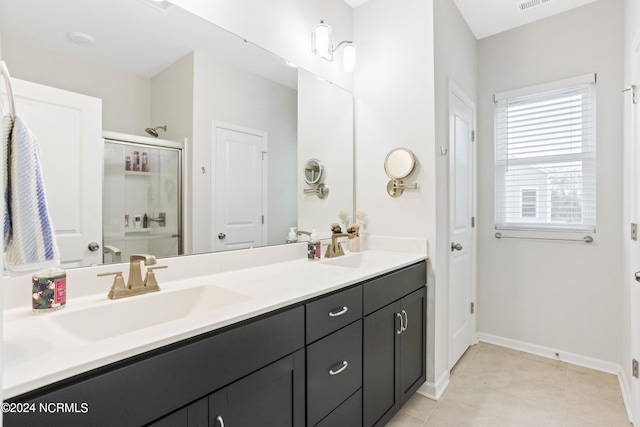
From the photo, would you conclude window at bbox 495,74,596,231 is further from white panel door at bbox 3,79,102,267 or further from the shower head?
white panel door at bbox 3,79,102,267

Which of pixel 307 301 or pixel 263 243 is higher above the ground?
pixel 263 243

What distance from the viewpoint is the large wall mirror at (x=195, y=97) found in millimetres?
1103

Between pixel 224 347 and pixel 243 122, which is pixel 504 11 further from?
pixel 224 347

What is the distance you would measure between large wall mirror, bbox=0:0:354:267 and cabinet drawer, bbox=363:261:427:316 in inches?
25.6

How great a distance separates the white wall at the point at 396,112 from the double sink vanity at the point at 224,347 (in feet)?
1.32

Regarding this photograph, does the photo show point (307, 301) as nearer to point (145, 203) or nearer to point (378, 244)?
point (145, 203)

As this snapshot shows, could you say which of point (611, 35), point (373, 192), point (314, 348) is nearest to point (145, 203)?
point (314, 348)

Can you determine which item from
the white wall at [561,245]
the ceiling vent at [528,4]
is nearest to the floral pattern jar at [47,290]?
the white wall at [561,245]

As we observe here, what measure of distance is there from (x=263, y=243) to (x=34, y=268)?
1120mm

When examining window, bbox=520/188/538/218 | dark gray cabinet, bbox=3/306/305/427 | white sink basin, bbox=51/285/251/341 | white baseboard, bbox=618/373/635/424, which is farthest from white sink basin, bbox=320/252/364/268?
white baseboard, bbox=618/373/635/424

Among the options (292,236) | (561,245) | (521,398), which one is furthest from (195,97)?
(561,245)

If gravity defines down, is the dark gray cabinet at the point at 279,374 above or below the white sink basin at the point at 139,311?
below

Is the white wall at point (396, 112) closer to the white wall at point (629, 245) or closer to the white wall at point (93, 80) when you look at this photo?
the white wall at point (629, 245)

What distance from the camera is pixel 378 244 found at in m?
2.34
